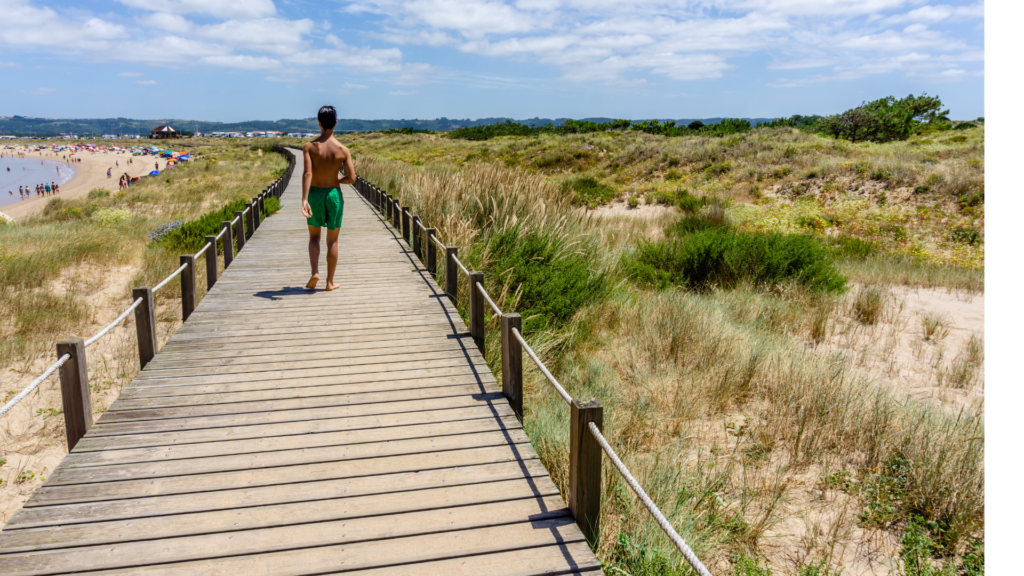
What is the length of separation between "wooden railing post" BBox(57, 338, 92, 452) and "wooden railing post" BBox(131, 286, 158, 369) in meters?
1.26

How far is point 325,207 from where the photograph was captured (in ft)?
22.1

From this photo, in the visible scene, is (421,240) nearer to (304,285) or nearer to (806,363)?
(304,285)

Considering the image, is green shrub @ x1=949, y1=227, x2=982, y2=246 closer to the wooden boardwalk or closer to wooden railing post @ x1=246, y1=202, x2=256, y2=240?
the wooden boardwalk

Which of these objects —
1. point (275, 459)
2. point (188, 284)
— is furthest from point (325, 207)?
point (275, 459)

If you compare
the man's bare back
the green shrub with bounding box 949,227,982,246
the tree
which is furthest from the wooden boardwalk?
the tree

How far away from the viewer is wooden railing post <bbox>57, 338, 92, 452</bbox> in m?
3.40

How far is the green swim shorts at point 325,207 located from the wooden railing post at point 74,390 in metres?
3.41

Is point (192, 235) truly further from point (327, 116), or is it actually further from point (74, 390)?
point (74, 390)

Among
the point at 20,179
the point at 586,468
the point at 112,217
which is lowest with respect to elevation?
the point at 586,468

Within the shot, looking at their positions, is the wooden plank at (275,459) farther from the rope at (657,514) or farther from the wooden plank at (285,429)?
the rope at (657,514)

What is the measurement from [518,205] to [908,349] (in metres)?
5.88

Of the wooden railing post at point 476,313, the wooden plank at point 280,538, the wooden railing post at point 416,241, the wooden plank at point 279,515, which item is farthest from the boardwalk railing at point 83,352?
the wooden railing post at point 416,241

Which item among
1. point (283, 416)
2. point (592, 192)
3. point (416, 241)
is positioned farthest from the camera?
point (592, 192)

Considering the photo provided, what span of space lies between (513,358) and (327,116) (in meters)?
3.84
